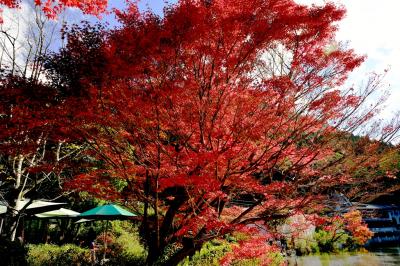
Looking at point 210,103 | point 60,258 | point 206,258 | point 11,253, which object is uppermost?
point 210,103

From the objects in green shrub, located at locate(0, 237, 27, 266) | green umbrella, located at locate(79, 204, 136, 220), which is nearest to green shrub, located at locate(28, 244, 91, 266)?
green umbrella, located at locate(79, 204, 136, 220)

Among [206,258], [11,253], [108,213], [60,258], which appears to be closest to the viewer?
[11,253]

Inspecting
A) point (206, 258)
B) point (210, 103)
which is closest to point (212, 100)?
point (210, 103)

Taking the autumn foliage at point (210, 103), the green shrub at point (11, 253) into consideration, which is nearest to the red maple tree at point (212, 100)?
the autumn foliage at point (210, 103)

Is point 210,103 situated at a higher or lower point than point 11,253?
higher

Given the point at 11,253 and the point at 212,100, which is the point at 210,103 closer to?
the point at 212,100

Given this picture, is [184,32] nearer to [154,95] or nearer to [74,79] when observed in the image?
[154,95]

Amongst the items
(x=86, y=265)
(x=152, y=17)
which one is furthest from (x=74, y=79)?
(x=86, y=265)

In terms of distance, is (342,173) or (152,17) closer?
(152,17)

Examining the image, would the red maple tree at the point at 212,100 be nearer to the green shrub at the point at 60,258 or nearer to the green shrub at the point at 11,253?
the green shrub at the point at 11,253

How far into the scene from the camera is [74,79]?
939cm

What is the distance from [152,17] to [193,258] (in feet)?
28.3

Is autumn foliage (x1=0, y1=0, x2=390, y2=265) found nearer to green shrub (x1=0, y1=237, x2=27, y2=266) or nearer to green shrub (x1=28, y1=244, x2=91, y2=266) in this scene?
green shrub (x1=0, y1=237, x2=27, y2=266)

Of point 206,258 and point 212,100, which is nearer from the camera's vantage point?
point 212,100
